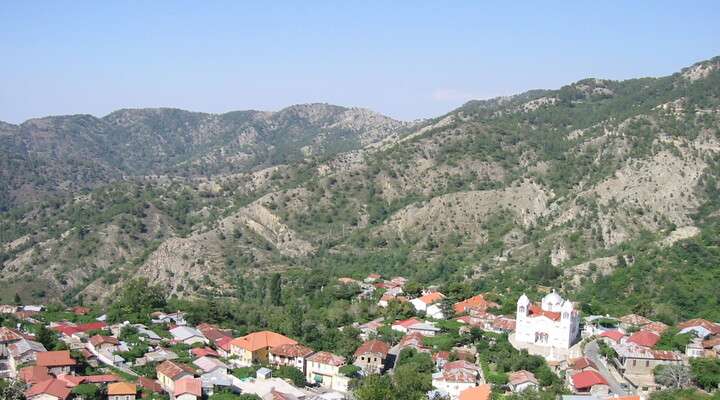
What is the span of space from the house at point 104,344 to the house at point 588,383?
2583 cm

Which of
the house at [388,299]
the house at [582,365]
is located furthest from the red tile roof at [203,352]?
the house at [582,365]

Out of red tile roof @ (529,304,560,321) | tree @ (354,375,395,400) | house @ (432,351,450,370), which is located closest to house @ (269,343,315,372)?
tree @ (354,375,395,400)

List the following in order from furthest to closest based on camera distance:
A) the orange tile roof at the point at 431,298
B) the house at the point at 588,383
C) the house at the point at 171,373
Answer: the orange tile roof at the point at 431,298
the house at the point at 171,373
the house at the point at 588,383

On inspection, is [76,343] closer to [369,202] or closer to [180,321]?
[180,321]

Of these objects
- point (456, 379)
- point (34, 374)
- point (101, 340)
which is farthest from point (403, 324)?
point (34, 374)

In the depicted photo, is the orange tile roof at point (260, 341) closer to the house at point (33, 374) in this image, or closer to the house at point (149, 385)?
the house at point (149, 385)

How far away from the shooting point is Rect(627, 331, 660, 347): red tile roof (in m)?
45.8

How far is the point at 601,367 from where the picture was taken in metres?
44.5

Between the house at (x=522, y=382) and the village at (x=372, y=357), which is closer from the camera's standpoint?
the house at (x=522, y=382)

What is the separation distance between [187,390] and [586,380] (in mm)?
19345

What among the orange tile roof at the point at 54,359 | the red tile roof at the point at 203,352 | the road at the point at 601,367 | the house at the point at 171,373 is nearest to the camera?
the road at the point at 601,367

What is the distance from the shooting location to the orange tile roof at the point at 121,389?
40266mm

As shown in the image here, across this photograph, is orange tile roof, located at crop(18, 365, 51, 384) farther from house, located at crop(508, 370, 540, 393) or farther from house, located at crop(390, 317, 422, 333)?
house, located at crop(508, 370, 540, 393)

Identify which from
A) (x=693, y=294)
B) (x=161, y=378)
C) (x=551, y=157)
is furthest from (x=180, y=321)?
(x=551, y=157)
